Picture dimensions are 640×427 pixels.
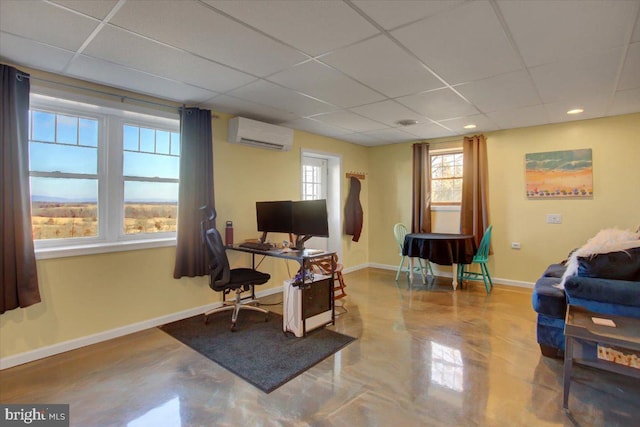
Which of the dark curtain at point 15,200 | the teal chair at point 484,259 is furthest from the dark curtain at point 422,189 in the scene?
the dark curtain at point 15,200

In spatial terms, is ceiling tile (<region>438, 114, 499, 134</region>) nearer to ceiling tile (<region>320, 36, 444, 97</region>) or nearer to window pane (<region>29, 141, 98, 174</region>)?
ceiling tile (<region>320, 36, 444, 97</region>)

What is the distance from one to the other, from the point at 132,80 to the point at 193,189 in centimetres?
116

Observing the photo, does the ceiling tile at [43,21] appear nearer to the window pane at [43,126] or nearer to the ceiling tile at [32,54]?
the ceiling tile at [32,54]

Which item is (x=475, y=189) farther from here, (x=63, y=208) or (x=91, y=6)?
(x=63, y=208)

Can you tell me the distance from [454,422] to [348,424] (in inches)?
24.1

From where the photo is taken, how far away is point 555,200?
179 inches

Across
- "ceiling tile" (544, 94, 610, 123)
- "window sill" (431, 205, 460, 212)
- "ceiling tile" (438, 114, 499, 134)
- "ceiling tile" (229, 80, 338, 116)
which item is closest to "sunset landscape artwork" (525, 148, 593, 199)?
"ceiling tile" (544, 94, 610, 123)

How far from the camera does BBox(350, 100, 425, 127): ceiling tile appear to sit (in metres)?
3.66

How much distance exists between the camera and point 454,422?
1863mm

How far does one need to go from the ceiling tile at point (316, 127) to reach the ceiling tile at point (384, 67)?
1.43m

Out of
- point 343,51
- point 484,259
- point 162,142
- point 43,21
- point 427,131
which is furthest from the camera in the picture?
point 427,131

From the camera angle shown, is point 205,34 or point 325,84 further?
point 325,84

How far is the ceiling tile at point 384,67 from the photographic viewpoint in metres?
2.32

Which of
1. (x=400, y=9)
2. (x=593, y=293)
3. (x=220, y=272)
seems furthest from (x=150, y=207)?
(x=593, y=293)
